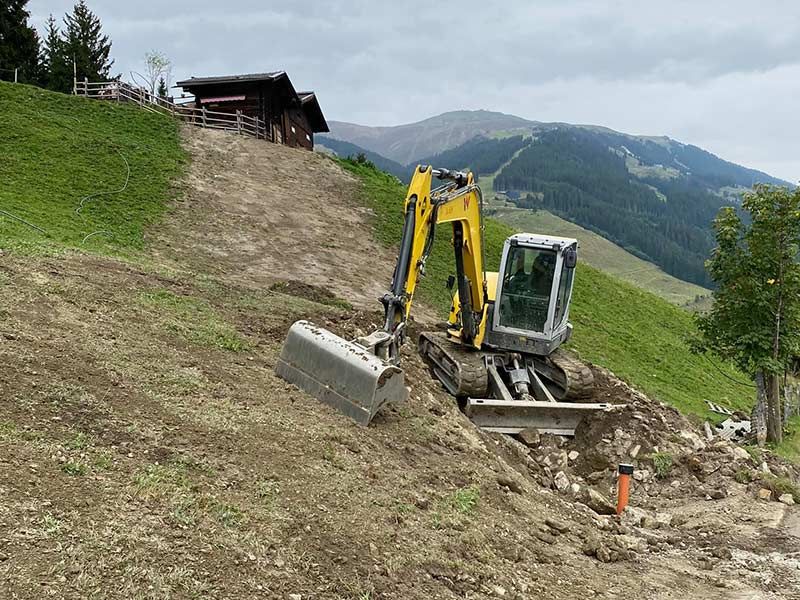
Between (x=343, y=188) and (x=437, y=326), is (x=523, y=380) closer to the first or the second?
(x=437, y=326)

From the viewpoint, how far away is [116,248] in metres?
15.4

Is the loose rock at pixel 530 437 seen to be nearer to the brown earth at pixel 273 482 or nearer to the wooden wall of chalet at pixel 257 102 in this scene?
the brown earth at pixel 273 482

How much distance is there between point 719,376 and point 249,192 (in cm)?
1765

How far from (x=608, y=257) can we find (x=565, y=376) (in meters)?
146

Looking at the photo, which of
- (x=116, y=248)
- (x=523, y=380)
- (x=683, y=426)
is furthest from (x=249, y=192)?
(x=683, y=426)

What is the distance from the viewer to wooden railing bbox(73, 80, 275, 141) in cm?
3116

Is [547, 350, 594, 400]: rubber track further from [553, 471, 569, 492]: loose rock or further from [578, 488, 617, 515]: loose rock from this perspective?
[578, 488, 617, 515]: loose rock

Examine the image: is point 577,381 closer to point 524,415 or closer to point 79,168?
point 524,415

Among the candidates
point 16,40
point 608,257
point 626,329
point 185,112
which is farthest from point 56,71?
point 608,257

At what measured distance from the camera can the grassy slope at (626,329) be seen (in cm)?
1895

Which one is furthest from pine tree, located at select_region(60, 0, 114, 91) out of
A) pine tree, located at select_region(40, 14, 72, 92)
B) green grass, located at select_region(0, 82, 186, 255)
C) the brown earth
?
the brown earth

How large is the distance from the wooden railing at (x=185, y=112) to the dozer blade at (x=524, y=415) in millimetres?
24444

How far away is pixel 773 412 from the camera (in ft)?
51.9

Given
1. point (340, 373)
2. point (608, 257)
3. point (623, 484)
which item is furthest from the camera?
point (608, 257)
